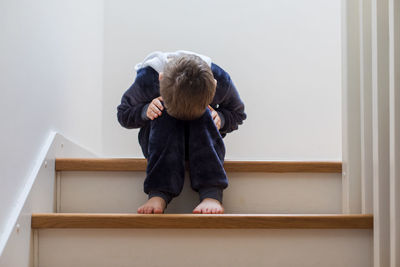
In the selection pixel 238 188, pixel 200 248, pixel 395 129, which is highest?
pixel 395 129

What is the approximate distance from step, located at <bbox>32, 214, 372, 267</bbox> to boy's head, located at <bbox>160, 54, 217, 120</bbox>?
0.26m

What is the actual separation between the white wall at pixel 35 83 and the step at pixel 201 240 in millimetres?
140

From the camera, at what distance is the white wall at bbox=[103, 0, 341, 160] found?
8.07 ft

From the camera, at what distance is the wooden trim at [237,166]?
1.30m

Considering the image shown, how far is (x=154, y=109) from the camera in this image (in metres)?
1.26

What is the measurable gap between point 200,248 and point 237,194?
26cm

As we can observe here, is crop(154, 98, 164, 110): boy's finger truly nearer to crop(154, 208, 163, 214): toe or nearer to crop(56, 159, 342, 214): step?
crop(56, 159, 342, 214): step

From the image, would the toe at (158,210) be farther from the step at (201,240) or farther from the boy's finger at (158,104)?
the boy's finger at (158,104)

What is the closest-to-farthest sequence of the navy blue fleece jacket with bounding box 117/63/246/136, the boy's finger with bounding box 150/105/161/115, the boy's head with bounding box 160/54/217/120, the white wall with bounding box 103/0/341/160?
the boy's head with bounding box 160/54/217/120
the boy's finger with bounding box 150/105/161/115
the navy blue fleece jacket with bounding box 117/63/246/136
the white wall with bounding box 103/0/341/160

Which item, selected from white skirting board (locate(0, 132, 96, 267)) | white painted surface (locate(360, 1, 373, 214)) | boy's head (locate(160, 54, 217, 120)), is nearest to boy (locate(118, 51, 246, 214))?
boy's head (locate(160, 54, 217, 120))

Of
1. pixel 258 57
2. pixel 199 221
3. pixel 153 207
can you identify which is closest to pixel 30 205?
pixel 153 207

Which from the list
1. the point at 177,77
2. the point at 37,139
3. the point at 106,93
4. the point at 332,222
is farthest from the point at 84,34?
the point at 332,222

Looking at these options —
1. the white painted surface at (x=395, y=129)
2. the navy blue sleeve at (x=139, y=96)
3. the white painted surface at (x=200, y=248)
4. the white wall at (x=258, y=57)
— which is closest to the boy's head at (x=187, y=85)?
the navy blue sleeve at (x=139, y=96)

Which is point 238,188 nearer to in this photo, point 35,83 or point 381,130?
point 381,130
